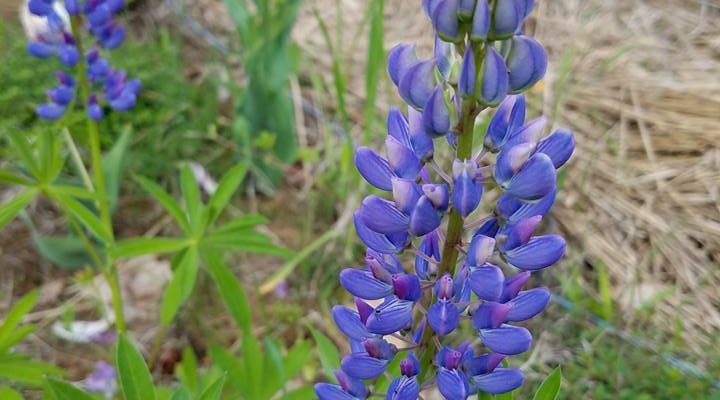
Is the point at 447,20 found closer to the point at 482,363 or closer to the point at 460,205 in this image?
the point at 460,205

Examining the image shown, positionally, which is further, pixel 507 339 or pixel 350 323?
pixel 350 323

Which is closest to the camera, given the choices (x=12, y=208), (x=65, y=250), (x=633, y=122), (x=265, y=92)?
(x=12, y=208)

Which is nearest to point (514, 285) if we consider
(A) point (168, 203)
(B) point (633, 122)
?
(A) point (168, 203)

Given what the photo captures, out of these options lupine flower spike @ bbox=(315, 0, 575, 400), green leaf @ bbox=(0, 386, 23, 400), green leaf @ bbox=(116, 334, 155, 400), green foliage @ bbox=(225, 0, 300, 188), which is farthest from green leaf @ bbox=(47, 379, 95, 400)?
green foliage @ bbox=(225, 0, 300, 188)

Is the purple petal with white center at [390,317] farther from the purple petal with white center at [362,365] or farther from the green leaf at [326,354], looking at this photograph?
the green leaf at [326,354]

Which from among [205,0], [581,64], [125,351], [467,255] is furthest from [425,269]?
[205,0]

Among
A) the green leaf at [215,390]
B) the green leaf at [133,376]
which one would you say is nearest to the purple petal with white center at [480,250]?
the green leaf at [215,390]
